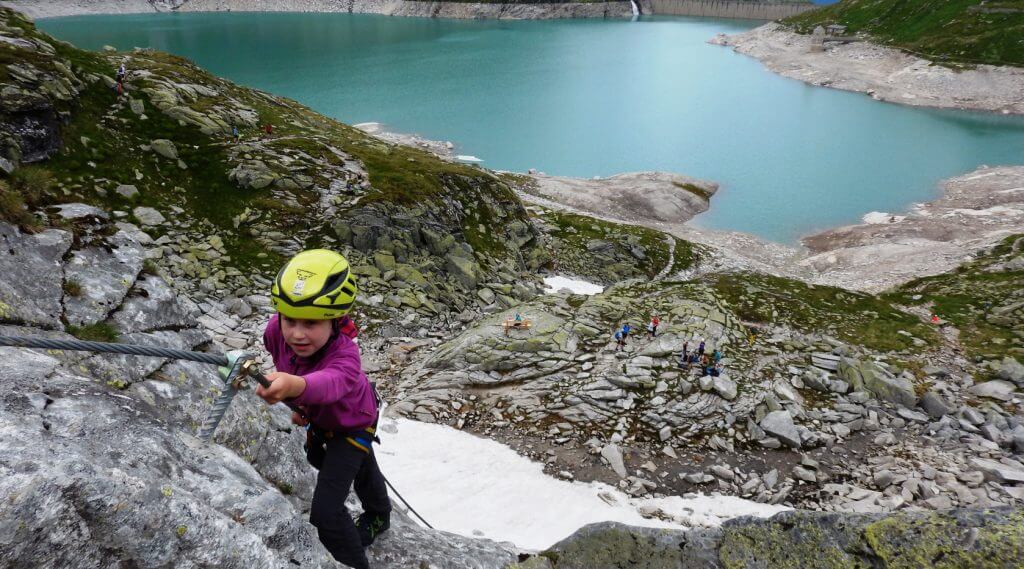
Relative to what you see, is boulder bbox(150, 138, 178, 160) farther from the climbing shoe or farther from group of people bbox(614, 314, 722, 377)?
the climbing shoe

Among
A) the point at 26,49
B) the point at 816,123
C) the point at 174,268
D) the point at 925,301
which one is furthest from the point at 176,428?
the point at 816,123

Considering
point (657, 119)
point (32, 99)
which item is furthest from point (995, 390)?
point (657, 119)

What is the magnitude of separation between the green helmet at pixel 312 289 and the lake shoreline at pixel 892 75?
476 feet

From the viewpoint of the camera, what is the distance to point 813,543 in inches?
277

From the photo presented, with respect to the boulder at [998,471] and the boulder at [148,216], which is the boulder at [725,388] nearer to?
the boulder at [998,471]

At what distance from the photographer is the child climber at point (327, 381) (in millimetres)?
4348

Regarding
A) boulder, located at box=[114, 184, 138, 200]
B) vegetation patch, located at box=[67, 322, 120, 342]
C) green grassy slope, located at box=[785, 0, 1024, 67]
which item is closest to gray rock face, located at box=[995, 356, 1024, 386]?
vegetation patch, located at box=[67, 322, 120, 342]

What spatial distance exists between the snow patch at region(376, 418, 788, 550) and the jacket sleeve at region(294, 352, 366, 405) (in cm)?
999

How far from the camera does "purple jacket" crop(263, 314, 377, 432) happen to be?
4.82m

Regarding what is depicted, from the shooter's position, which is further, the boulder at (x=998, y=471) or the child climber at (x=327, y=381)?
the boulder at (x=998, y=471)

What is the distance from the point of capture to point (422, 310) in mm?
25531

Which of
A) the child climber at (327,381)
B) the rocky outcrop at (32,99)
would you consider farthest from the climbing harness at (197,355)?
the rocky outcrop at (32,99)

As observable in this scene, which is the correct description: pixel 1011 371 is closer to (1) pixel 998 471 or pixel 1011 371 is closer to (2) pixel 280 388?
(1) pixel 998 471

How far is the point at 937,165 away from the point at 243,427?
98613 millimetres
